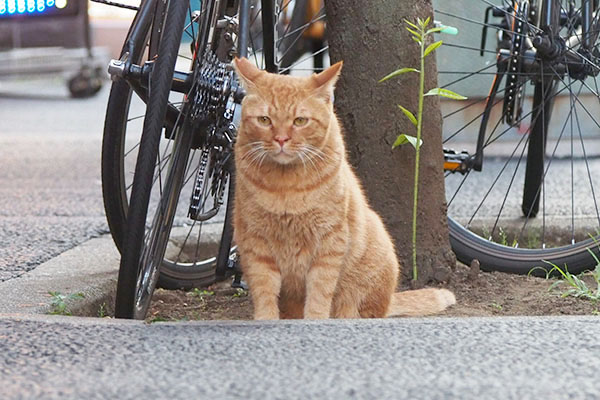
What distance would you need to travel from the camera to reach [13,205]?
206 inches

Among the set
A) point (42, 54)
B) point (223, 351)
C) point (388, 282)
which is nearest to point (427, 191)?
point (388, 282)

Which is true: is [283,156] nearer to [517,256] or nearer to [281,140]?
[281,140]

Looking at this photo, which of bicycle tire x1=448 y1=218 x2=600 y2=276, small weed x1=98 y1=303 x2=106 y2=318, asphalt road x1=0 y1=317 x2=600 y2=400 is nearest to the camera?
asphalt road x1=0 y1=317 x2=600 y2=400

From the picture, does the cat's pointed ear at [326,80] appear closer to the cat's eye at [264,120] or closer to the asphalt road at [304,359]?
the cat's eye at [264,120]

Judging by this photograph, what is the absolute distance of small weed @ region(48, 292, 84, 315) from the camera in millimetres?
3049

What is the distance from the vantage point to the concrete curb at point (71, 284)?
3.10 meters

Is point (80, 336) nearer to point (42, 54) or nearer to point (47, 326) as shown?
point (47, 326)

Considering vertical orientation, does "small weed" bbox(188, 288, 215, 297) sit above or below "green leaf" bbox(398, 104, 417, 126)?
below

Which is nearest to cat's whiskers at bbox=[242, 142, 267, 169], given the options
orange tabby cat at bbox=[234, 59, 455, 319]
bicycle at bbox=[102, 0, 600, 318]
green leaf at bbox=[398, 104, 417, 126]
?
orange tabby cat at bbox=[234, 59, 455, 319]

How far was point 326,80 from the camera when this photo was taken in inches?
112

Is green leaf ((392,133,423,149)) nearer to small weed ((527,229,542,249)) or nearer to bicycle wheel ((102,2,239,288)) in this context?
bicycle wheel ((102,2,239,288))

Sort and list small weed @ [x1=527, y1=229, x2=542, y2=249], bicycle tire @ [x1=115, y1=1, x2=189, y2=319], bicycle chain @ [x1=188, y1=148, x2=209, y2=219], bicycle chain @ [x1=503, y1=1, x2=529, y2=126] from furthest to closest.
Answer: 1. small weed @ [x1=527, y1=229, x2=542, y2=249]
2. bicycle chain @ [x1=503, y1=1, x2=529, y2=126]
3. bicycle chain @ [x1=188, y1=148, x2=209, y2=219]
4. bicycle tire @ [x1=115, y1=1, x2=189, y2=319]

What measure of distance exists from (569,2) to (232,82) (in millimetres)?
1723

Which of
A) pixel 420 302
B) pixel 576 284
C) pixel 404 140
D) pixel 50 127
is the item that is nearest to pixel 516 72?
pixel 404 140
